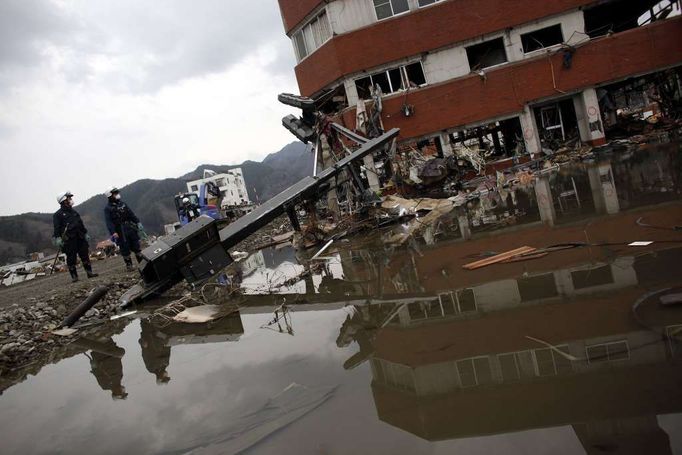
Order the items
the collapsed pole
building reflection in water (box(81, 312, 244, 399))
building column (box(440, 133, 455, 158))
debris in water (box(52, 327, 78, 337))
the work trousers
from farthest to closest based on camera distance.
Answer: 1. building column (box(440, 133, 455, 158))
2. the work trousers
3. the collapsed pole
4. debris in water (box(52, 327, 78, 337))
5. building reflection in water (box(81, 312, 244, 399))

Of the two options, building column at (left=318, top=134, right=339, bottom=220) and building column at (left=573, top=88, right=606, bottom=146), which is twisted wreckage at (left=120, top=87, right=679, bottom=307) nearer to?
building column at (left=318, top=134, right=339, bottom=220)

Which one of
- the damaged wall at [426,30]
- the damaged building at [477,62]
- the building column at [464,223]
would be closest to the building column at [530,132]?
the damaged building at [477,62]

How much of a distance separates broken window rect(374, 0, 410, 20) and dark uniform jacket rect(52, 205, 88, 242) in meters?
13.6

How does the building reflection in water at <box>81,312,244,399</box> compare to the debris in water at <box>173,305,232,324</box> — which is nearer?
the building reflection in water at <box>81,312,244,399</box>

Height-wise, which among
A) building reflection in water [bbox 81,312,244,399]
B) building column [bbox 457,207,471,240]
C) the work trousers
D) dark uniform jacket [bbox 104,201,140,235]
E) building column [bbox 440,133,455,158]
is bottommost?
building reflection in water [bbox 81,312,244,399]

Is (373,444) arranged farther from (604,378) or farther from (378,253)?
(378,253)

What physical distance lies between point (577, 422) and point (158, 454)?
6.30ft

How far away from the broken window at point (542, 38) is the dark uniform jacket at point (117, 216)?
1605cm

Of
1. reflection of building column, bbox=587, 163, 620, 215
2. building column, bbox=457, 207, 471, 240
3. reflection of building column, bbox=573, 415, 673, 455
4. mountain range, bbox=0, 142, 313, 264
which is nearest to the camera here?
reflection of building column, bbox=573, 415, 673, 455

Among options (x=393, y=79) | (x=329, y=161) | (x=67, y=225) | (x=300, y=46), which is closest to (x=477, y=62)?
(x=393, y=79)

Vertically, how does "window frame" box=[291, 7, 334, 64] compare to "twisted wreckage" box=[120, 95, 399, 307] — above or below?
above

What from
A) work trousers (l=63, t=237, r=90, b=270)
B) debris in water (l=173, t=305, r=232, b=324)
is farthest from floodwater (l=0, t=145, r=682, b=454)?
work trousers (l=63, t=237, r=90, b=270)

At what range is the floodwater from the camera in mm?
1680

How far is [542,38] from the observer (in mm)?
17094
